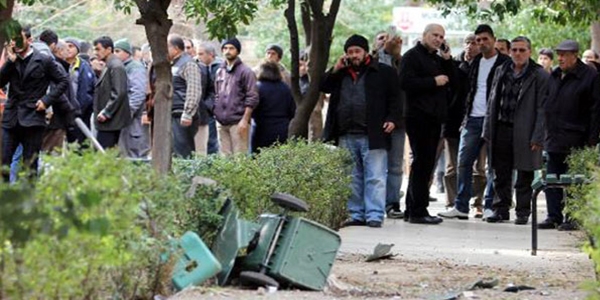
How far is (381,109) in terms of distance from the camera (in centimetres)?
1659

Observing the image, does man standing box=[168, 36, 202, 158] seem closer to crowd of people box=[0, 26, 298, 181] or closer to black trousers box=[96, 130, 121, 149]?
crowd of people box=[0, 26, 298, 181]

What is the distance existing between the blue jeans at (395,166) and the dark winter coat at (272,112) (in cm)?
166

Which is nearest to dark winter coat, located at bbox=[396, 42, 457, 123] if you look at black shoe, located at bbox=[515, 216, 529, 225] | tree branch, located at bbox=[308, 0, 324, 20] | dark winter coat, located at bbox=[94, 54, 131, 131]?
tree branch, located at bbox=[308, 0, 324, 20]

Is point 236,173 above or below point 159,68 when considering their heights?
below

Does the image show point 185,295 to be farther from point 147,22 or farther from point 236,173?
point 147,22

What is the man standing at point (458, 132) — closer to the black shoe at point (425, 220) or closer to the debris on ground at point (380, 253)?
the black shoe at point (425, 220)

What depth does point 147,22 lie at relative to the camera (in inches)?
470

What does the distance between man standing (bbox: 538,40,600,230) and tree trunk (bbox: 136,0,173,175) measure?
613 cm

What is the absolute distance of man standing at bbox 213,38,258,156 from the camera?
19234 mm

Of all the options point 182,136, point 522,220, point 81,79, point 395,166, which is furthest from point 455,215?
point 81,79

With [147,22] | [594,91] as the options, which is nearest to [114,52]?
[594,91]

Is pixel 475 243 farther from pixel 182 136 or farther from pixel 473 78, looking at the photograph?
pixel 182 136

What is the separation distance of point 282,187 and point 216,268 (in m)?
3.72

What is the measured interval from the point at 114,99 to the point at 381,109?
3473mm
